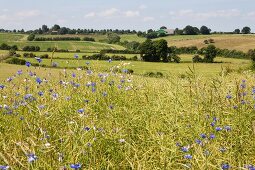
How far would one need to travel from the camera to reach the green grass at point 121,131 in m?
2.96

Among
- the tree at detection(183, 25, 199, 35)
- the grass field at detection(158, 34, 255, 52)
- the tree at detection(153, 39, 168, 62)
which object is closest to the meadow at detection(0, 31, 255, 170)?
the tree at detection(153, 39, 168, 62)

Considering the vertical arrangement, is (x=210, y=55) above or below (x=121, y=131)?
below

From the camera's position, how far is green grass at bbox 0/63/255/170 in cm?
296

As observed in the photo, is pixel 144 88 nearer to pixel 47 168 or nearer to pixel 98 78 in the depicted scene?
pixel 98 78

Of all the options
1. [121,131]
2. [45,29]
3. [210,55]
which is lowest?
[210,55]

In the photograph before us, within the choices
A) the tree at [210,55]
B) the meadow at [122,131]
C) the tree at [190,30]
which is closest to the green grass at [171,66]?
the meadow at [122,131]

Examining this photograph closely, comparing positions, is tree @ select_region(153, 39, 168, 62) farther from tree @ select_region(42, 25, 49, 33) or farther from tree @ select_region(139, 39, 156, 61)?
tree @ select_region(42, 25, 49, 33)

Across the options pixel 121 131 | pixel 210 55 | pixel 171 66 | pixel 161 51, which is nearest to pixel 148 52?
pixel 161 51

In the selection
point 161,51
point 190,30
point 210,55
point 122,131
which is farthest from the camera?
point 190,30

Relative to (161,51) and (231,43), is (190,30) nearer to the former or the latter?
(231,43)

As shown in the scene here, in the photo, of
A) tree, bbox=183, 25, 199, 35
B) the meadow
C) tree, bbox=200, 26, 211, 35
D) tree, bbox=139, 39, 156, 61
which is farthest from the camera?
tree, bbox=200, 26, 211, 35

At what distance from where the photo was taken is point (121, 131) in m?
3.82

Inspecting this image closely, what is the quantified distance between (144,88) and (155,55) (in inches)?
3326

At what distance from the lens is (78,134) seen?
3.35 meters
